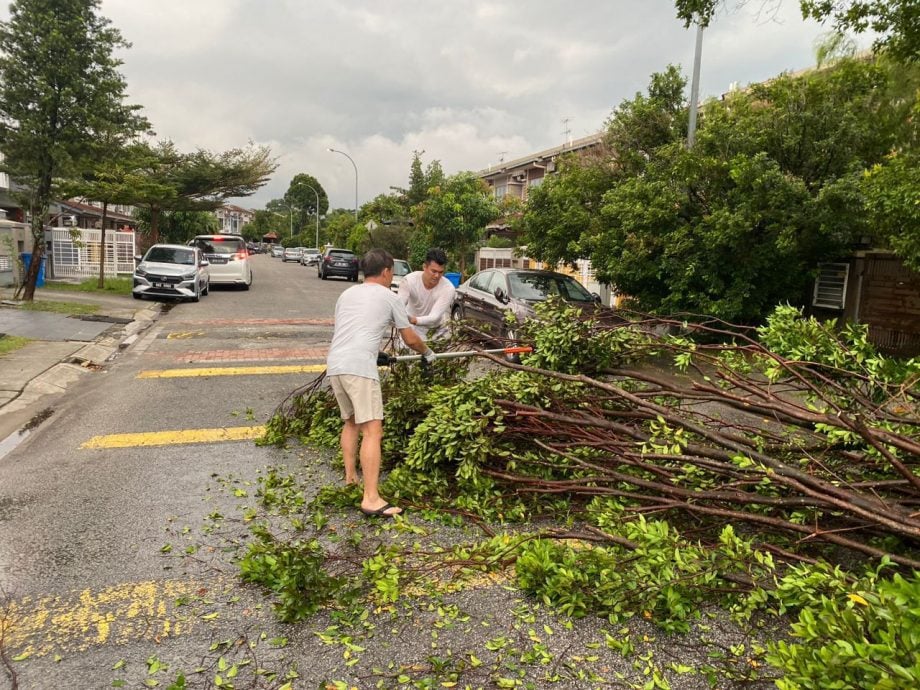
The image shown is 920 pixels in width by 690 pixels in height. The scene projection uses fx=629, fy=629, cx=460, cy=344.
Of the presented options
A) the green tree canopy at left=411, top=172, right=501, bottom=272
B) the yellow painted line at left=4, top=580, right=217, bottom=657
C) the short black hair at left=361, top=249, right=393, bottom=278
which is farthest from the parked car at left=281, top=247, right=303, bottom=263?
the yellow painted line at left=4, top=580, right=217, bottom=657

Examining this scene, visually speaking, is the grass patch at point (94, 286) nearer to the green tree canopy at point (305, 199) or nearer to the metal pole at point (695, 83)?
the metal pole at point (695, 83)

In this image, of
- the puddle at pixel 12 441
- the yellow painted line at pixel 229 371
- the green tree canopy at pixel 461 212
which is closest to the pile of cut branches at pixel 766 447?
the puddle at pixel 12 441

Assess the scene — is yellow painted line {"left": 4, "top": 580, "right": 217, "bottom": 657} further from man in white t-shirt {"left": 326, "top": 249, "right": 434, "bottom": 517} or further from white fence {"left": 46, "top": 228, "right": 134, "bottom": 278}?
white fence {"left": 46, "top": 228, "right": 134, "bottom": 278}

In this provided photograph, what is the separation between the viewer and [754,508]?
3.59m

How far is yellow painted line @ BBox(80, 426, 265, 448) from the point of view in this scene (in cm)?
566

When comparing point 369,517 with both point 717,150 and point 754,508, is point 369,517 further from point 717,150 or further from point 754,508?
point 717,150

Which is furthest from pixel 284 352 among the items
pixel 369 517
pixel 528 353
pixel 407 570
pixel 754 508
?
pixel 754 508

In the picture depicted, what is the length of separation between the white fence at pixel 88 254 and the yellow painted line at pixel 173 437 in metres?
18.1

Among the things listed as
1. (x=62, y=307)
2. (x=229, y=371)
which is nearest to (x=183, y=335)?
(x=229, y=371)

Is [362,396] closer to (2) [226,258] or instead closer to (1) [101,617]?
(1) [101,617]

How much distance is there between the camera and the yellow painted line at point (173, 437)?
5.66 meters

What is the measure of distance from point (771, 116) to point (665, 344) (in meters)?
6.72

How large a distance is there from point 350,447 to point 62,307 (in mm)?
12862

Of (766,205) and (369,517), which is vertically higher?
(766,205)
